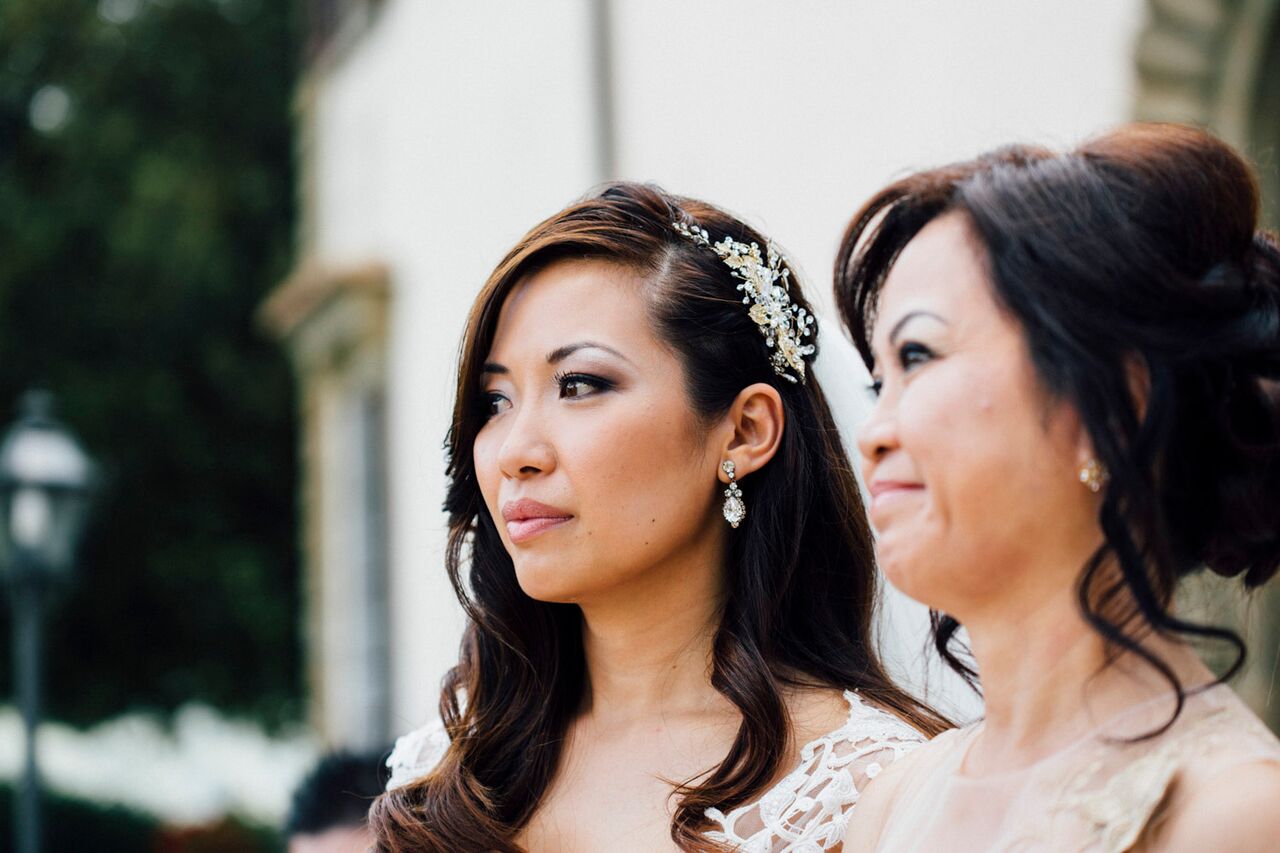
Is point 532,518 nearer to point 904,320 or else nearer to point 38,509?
point 904,320

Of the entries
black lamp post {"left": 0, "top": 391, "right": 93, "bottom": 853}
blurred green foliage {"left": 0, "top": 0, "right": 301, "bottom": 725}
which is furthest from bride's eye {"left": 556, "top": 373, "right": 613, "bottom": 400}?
blurred green foliage {"left": 0, "top": 0, "right": 301, "bottom": 725}

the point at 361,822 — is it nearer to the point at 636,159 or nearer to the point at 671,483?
the point at 671,483

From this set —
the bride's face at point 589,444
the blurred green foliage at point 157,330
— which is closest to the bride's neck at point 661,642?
the bride's face at point 589,444

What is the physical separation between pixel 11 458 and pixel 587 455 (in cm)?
637

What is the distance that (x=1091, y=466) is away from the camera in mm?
1732

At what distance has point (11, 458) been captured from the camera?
332 inches

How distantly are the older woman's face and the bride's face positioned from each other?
93cm

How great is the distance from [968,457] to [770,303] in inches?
53.0

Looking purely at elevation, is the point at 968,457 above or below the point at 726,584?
above

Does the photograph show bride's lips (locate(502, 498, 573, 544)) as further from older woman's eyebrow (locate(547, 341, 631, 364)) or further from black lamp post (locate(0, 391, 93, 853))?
black lamp post (locate(0, 391, 93, 853))

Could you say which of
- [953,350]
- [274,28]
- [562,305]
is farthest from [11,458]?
[274,28]

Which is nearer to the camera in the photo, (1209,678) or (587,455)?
(1209,678)

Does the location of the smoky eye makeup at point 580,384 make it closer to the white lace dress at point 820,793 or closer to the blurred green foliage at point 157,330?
the white lace dress at point 820,793

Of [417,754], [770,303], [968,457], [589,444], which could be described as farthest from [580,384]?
[968,457]
